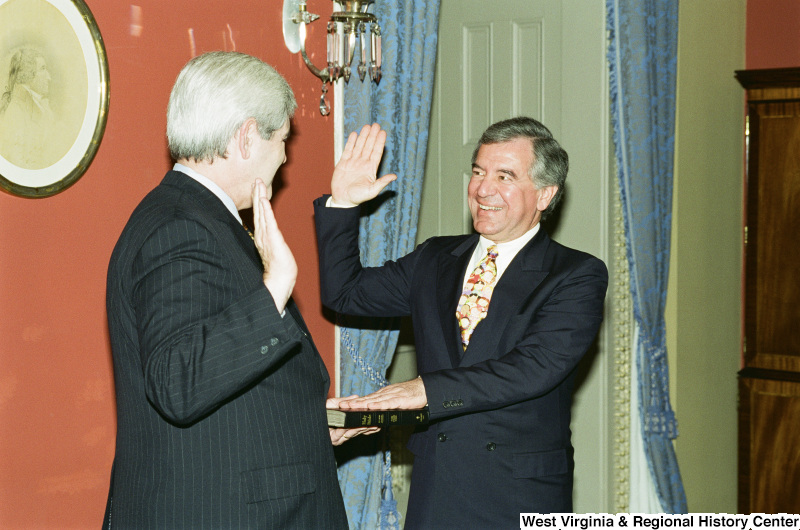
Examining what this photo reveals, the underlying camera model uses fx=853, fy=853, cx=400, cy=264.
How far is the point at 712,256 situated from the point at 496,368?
2.82 meters

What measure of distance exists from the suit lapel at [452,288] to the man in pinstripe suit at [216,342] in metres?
0.63

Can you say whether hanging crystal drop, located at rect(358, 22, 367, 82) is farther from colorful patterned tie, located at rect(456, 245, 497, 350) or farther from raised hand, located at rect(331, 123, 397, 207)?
colorful patterned tie, located at rect(456, 245, 497, 350)

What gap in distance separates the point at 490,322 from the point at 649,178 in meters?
1.86

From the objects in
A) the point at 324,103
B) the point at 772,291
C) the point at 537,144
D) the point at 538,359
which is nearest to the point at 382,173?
the point at 324,103

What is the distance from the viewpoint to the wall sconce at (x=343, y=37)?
247 centimetres

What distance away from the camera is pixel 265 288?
1454mm

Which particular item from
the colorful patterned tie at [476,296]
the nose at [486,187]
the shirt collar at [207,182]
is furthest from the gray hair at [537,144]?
the shirt collar at [207,182]

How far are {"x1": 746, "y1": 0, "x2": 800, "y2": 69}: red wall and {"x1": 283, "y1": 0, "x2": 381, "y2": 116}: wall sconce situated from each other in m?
3.28

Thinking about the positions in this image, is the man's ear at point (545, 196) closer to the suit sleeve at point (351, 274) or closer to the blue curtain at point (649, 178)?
the suit sleeve at point (351, 274)

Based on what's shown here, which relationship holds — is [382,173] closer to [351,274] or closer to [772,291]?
[351,274]

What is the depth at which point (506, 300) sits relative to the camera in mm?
2307

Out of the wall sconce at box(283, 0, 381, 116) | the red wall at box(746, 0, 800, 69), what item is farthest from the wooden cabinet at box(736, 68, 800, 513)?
the wall sconce at box(283, 0, 381, 116)

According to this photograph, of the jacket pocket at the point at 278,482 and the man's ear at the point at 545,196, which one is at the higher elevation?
the man's ear at the point at 545,196

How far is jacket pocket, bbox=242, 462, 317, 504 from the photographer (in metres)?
1.58
